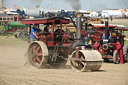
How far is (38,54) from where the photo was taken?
8969 millimetres

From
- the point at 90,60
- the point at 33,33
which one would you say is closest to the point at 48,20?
the point at 33,33

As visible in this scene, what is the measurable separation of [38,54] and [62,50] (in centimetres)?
77

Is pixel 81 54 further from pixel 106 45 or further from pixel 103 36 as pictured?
pixel 103 36

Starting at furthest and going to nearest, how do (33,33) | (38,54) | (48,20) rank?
(33,33)
(38,54)
(48,20)

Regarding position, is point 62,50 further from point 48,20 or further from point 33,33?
point 33,33

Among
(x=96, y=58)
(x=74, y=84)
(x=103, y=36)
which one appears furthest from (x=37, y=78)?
(x=103, y=36)

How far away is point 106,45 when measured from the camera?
1170 centimetres

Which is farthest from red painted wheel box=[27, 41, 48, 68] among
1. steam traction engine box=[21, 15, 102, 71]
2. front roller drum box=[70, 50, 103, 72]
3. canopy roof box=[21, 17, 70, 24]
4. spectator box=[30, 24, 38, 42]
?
front roller drum box=[70, 50, 103, 72]

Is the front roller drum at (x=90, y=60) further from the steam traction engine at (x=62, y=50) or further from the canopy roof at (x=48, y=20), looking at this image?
the canopy roof at (x=48, y=20)

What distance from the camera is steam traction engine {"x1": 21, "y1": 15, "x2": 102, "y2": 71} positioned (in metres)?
7.96

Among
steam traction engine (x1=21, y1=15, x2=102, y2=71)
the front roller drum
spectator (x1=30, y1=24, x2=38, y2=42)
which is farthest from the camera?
spectator (x1=30, y1=24, x2=38, y2=42)

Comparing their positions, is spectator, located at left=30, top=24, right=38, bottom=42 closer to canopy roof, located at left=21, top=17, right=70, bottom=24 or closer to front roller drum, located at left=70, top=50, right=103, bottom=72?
canopy roof, located at left=21, top=17, right=70, bottom=24

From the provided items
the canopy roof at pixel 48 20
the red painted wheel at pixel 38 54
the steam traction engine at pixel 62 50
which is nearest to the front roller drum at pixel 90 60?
the steam traction engine at pixel 62 50

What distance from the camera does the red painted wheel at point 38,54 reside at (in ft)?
28.3
